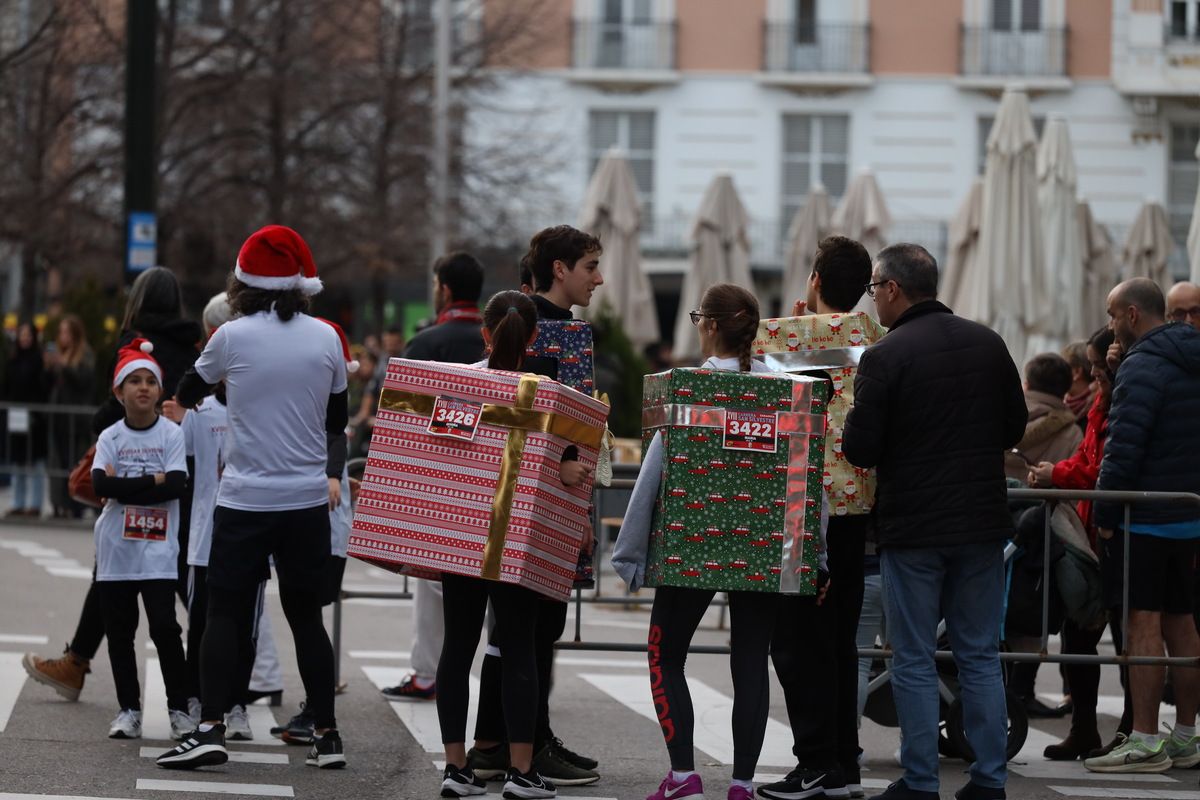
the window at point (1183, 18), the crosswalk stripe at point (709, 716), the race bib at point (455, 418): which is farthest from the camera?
the window at point (1183, 18)

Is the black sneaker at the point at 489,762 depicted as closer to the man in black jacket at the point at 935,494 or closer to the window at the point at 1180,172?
the man in black jacket at the point at 935,494

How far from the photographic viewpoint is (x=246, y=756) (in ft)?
26.2

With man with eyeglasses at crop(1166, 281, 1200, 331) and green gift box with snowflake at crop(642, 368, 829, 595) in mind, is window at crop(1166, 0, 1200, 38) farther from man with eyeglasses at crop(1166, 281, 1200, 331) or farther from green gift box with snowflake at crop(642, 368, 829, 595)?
green gift box with snowflake at crop(642, 368, 829, 595)

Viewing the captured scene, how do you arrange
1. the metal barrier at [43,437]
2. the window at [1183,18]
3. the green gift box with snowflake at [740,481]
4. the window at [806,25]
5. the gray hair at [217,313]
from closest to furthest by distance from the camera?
the green gift box with snowflake at [740,481] → the gray hair at [217,313] → the metal barrier at [43,437] → the window at [1183,18] → the window at [806,25]

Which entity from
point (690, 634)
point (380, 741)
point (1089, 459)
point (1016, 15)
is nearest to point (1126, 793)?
point (1089, 459)

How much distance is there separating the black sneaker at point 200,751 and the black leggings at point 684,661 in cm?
179

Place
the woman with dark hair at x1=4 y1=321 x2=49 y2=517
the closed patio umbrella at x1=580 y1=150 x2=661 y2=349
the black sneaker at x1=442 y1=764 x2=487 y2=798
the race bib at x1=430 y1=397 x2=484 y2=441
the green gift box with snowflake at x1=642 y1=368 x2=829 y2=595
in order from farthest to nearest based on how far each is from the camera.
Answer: the closed patio umbrella at x1=580 y1=150 x2=661 y2=349 → the woman with dark hair at x1=4 y1=321 x2=49 y2=517 → the black sneaker at x1=442 y1=764 x2=487 y2=798 → the race bib at x1=430 y1=397 x2=484 y2=441 → the green gift box with snowflake at x1=642 y1=368 x2=829 y2=595

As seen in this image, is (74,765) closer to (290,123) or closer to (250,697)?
(250,697)

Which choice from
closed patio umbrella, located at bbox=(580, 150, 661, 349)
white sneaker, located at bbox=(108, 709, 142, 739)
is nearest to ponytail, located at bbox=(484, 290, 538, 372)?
white sneaker, located at bbox=(108, 709, 142, 739)

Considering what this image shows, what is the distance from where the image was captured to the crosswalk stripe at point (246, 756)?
7.89 metres

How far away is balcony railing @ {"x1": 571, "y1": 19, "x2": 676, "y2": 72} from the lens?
42656 mm

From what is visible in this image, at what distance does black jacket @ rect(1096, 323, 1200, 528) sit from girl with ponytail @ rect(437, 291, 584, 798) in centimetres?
258

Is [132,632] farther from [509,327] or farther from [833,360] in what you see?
[833,360]

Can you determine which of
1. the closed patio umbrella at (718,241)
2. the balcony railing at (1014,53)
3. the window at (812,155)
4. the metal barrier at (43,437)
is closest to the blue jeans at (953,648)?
the metal barrier at (43,437)
